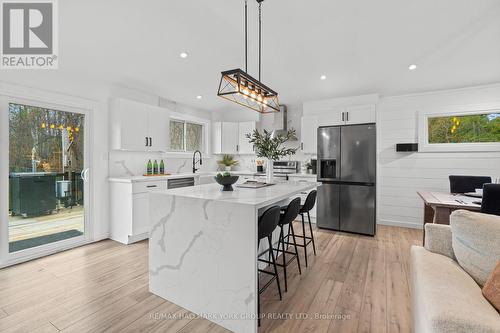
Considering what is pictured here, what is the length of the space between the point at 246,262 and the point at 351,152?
124 inches

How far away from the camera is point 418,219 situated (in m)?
4.53

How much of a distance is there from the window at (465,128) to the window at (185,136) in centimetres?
481

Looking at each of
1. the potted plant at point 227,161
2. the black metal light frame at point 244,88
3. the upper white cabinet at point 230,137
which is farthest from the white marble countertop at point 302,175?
the black metal light frame at point 244,88

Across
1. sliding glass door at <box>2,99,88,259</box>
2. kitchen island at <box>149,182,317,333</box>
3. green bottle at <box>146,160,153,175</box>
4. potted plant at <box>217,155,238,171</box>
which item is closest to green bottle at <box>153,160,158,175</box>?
green bottle at <box>146,160,153,175</box>

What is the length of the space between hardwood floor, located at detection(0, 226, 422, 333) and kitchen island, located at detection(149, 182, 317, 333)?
14cm

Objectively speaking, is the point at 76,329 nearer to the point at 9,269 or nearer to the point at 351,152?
the point at 9,269

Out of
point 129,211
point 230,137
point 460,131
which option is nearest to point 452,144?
point 460,131

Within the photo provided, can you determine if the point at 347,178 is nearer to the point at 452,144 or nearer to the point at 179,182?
the point at 452,144

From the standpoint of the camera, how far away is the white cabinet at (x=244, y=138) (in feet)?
19.1

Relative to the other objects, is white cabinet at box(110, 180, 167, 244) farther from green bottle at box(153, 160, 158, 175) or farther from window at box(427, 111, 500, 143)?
window at box(427, 111, 500, 143)

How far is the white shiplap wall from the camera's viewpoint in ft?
13.5

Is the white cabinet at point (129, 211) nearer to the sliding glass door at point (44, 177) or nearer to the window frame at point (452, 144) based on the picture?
the sliding glass door at point (44, 177)

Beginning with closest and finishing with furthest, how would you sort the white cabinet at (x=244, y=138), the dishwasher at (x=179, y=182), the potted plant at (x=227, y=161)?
the dishwasher at (x=179, y=182)
the white cabinet at (x=244, y=138)
the potted plant at (x=227, y=161)

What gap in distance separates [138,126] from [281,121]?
3.00m
